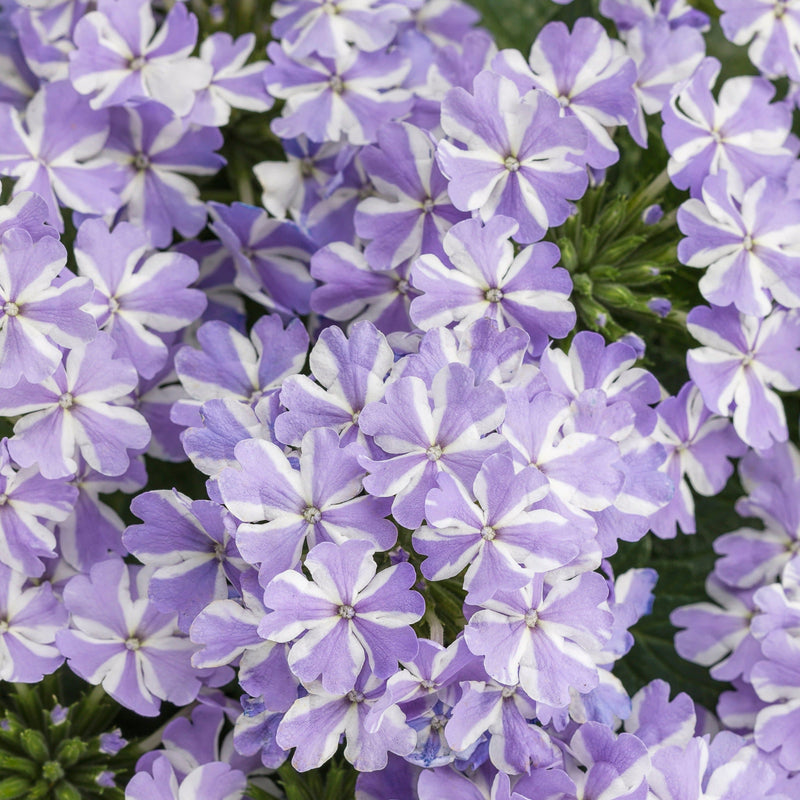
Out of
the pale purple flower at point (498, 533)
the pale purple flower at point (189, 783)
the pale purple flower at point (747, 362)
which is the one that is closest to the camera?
the pale purple flower at point (498, 533)

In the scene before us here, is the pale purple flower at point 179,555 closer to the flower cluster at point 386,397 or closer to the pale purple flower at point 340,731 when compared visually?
the flower cluster at point 386,397

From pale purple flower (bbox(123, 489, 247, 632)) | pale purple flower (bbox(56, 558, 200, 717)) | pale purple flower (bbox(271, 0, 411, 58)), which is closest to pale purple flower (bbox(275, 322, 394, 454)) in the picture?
pale purple flower (bbox(123, 489, 247, 632))

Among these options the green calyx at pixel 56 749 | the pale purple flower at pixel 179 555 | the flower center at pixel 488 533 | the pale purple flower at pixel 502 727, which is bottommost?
the green calyx at pixel 56 749

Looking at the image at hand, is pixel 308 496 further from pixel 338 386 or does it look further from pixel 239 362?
pixel 239 362

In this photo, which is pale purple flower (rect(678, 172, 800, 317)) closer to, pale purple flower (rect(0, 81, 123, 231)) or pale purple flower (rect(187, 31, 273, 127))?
pale purple flower (rect(187, 31, 273, 127))

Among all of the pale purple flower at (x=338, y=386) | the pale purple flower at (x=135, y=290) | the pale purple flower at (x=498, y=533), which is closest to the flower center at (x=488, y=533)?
the pale purple flower at (x=498, y=533)

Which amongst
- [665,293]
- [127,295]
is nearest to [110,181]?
[127,295]

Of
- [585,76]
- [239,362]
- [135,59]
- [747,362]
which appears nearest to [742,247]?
[747,362]

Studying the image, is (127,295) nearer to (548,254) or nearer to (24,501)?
(24,501)
